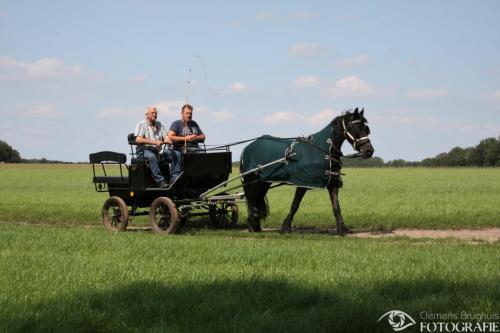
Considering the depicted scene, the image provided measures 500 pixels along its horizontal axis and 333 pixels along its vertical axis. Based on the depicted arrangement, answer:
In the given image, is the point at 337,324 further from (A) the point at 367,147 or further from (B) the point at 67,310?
(A) the point at 367,147

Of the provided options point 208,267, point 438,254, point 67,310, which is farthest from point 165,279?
point 438,254

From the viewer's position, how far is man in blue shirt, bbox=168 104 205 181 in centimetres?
1338

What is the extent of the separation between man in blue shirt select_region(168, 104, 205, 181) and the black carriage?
16cm

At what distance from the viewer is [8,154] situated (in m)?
129

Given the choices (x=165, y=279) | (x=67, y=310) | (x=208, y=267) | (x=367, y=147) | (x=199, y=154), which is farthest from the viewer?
(x=199, y=154)

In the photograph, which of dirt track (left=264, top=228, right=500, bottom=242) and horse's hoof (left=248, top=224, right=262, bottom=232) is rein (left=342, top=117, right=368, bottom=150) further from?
horse's hoof (left=248, top=224, right=262, bottom=232)

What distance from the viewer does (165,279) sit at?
715 cm

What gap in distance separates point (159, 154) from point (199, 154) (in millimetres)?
816

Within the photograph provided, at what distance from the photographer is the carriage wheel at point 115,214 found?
550 inches

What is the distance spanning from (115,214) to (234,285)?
8220mm

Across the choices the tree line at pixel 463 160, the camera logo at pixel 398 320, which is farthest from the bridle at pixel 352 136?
the tree line at pixel 463 160

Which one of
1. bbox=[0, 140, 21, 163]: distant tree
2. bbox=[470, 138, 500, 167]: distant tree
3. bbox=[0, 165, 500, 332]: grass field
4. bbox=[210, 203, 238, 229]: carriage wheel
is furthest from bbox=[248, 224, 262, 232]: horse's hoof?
bbox=[0, 140, 21, 163]: distant tree

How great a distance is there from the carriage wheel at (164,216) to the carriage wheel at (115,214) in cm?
67

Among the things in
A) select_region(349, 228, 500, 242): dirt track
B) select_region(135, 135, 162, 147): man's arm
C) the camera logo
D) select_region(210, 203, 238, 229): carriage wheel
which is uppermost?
select_region(135, 135, 162, 147): man's arm
